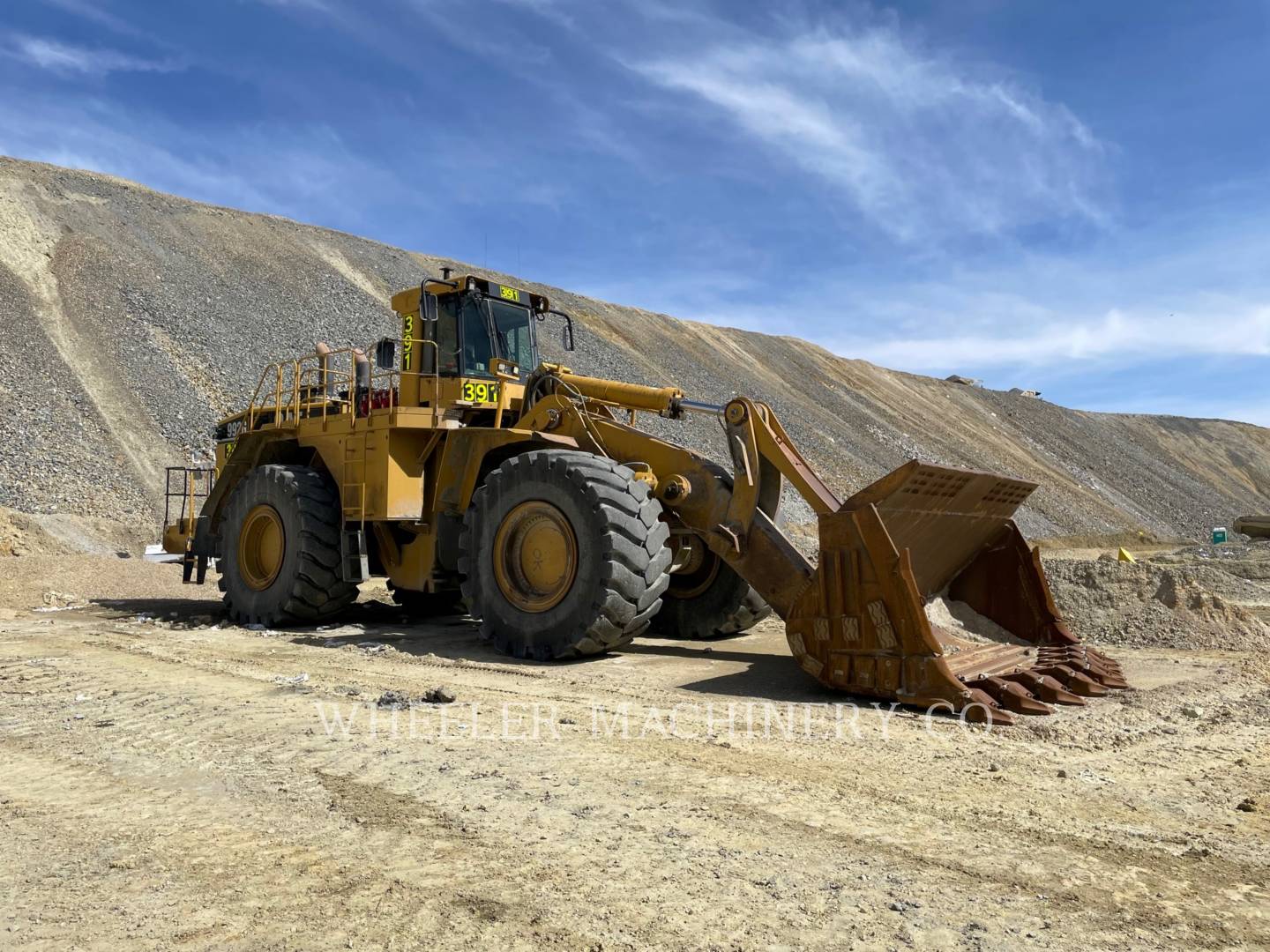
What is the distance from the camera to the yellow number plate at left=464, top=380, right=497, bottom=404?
32.0ft

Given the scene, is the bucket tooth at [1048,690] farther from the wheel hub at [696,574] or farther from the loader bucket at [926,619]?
the wheel hub at [696,574]

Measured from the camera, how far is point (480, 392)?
32.2 ft

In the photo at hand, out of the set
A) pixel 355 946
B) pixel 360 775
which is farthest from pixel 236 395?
pixel 355 946

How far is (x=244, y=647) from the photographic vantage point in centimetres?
893

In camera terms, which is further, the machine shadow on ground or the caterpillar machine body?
the machine shadow on ground

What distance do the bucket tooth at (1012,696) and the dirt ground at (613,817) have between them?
26cm

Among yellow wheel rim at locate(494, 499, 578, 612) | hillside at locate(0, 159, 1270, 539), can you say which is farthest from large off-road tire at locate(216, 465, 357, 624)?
hillside at locate(0, 159, 1270, 539)

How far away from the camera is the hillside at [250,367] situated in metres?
22.9

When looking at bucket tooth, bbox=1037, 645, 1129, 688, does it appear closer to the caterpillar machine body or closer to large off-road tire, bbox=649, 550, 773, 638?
the caterpillar machine body

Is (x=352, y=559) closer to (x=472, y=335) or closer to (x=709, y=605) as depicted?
(x=472, y=335)

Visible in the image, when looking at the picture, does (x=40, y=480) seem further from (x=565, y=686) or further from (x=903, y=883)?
(x=903, y=883)

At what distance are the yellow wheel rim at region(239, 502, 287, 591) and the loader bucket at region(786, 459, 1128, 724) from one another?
6.12 metres

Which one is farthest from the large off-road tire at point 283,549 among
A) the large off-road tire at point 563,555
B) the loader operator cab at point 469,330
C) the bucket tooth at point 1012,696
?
the bucket tooth at point 1012,696

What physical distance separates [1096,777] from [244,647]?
714 centimetres
